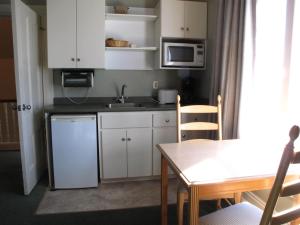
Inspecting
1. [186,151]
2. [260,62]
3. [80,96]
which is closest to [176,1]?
[260,62]

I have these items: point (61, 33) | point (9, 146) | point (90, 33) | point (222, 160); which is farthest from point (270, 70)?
point (9, 146)

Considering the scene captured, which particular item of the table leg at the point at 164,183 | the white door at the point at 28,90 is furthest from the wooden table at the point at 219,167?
the white door at the point at 28,90

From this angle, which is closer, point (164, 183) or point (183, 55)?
point (164, 183)

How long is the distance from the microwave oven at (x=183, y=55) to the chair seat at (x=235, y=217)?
187 centimetres

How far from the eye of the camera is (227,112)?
236cm

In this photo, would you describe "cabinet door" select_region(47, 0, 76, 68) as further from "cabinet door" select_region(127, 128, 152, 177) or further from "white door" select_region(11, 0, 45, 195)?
"cabinet door" select_region(127, 128, 152, 177)

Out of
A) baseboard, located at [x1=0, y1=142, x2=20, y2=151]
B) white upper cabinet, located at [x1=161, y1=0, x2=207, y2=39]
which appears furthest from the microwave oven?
baseboard, located at [x1=0, y1=142, x2=20, y2=151]

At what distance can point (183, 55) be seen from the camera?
2953 mm

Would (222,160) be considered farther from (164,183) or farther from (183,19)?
(183,19)

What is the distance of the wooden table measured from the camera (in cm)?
117

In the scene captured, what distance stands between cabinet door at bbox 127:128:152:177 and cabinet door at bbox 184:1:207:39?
4.07ft

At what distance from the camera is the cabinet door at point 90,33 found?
2.73m

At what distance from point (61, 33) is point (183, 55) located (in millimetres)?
1371

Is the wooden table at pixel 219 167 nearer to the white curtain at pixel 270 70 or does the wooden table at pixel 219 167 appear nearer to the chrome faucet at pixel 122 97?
the white curtain at pixel 270 70
